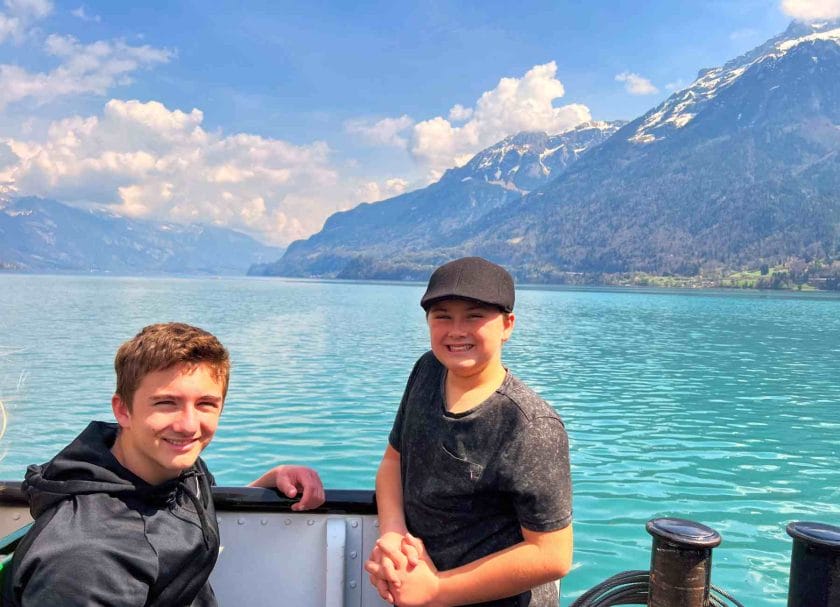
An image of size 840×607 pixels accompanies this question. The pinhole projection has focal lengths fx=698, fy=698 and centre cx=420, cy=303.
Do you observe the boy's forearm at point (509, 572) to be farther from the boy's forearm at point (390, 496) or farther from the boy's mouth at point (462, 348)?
the boy's mouth at point (462, 348)

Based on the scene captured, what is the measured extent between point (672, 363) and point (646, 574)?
96.4 feet

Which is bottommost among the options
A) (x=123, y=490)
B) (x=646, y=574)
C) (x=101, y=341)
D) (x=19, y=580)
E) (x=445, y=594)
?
(x=101, y=341)

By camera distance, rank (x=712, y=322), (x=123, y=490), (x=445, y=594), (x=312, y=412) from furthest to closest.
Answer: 1. (x=712, y=322)
2. (x=312, y=412)
3. (x=445, y=594)
4. (x=123, y=490)

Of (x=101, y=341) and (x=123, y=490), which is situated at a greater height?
(x=123, y=490)


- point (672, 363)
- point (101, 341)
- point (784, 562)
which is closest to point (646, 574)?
point (784, 562)

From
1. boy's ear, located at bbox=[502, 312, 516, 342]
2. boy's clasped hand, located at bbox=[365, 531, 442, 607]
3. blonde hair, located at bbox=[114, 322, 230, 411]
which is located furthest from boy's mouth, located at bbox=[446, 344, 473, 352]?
blonde hair, located at bbox=[114, 322, 230, 411]

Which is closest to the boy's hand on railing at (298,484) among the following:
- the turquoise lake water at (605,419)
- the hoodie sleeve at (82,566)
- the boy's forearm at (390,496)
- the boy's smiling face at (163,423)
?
the boy's forearm at (390,496)

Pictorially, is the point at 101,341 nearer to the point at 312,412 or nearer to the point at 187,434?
the point at 312,412

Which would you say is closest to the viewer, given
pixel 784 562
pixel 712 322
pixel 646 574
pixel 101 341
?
pixel 646 574

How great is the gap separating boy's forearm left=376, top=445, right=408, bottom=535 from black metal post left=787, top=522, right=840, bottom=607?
1.53 m

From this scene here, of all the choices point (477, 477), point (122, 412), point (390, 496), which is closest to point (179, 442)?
point (122, 412)

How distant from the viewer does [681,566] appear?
2.87 meters

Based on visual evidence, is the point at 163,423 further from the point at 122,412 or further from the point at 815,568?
the point at 815,568

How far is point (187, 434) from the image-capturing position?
2.44 meters
